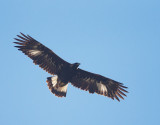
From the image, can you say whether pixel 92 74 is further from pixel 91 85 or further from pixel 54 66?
pixel 54 66

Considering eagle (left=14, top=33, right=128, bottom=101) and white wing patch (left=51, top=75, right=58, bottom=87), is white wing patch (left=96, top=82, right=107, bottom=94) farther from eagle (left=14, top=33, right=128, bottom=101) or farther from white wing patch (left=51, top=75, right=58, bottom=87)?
white wing patch (left=51, top=75, right=58, bottom=87)

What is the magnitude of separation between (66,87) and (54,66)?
112 centimetres

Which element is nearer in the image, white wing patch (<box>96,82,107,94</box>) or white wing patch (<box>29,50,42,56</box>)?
white wing patch (<box>29,50,42,56</box>)

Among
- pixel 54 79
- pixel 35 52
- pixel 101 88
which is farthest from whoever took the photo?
pixel 101 88

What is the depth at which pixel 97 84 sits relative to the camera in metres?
17.9

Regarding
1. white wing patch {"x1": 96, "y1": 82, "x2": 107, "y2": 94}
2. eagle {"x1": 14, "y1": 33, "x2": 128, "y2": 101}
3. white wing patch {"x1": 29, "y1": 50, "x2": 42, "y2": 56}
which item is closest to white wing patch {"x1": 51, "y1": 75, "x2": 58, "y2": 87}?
eagle {"x1": 14, "y1": 33, "x2": 128, "y2": 101}

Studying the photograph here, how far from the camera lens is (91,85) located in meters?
17.9

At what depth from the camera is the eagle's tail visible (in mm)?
17455

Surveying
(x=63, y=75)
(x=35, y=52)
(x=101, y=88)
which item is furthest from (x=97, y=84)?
(x=35, y=52)

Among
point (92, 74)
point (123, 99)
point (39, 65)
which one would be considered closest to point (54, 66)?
point (39, 65)

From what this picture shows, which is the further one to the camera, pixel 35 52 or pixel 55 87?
pixel 55 87

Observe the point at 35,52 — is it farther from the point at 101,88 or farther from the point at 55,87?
the point at 101,88

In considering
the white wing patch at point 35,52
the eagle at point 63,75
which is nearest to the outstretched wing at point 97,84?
the eagle at point 63,75

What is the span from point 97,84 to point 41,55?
289cm
